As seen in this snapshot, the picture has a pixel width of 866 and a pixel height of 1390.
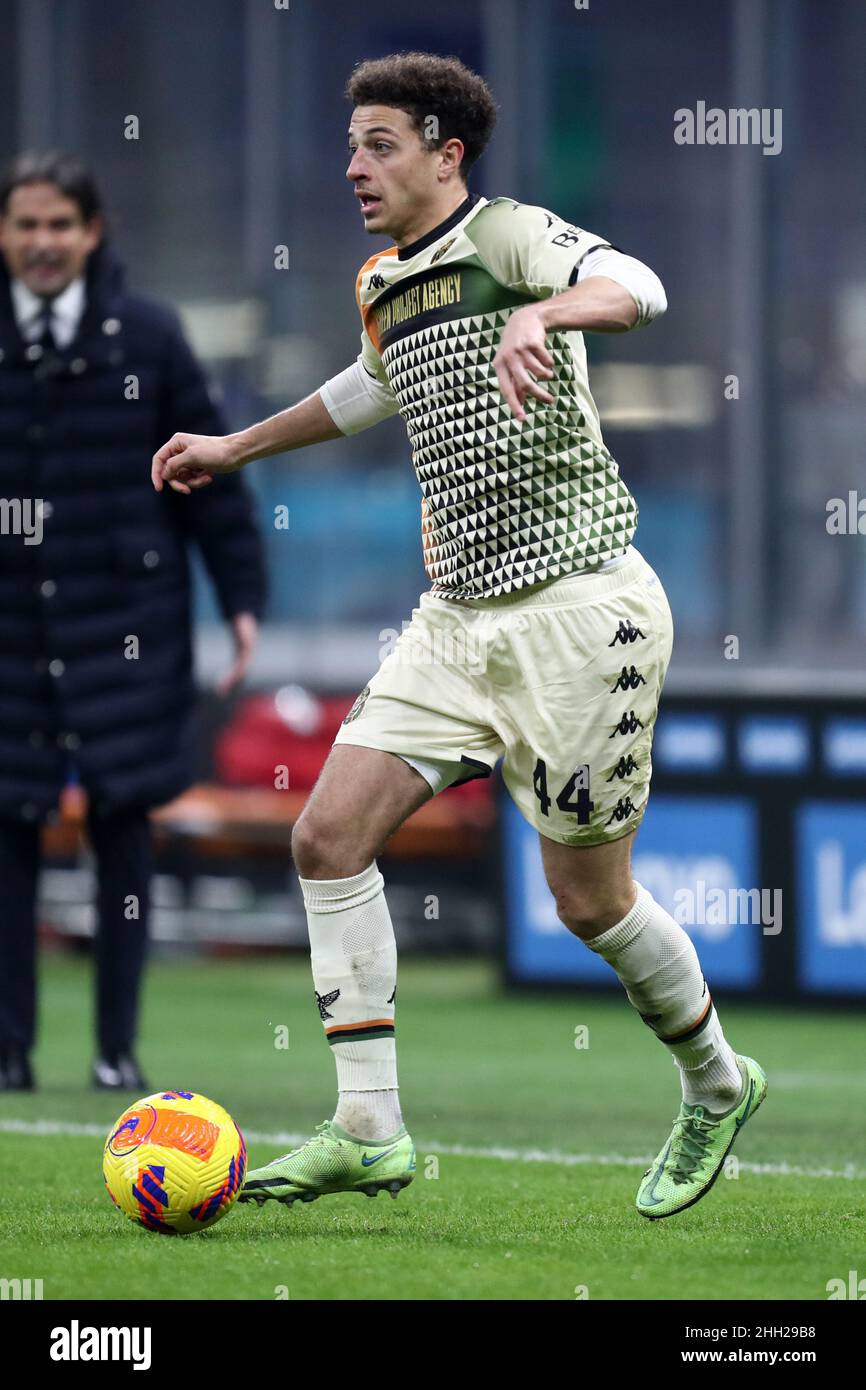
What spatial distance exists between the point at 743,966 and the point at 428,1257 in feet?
17.3

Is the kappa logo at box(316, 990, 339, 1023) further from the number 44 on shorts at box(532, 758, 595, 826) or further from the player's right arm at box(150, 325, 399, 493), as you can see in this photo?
the player's right arm at box(150, 325, 399, 493)

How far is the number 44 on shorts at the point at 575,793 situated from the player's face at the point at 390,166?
44.4 inches

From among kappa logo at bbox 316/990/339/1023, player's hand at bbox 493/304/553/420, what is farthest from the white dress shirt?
player's hand at bbox 493/304/553/420

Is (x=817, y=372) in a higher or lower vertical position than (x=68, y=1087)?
higher

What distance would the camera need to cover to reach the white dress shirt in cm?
737

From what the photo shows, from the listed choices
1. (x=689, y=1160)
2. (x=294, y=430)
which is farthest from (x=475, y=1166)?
(x=294, y=430)

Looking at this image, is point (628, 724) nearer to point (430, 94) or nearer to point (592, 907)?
point (592, 907)

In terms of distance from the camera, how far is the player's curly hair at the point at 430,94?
491 centimetres

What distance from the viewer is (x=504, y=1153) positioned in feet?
20.3

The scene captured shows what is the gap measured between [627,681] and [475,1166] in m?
1.55

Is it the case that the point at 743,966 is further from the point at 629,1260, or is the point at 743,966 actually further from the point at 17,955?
the point at 629,1260

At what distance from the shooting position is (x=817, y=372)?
13031 mm

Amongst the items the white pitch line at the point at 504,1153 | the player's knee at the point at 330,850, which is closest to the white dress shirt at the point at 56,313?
the white pitch line at the point at 504,1153
